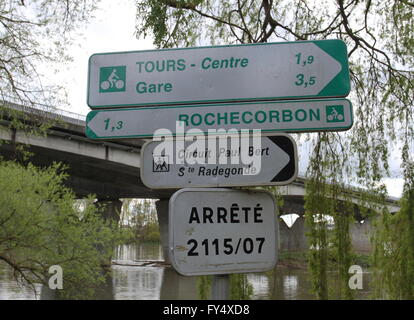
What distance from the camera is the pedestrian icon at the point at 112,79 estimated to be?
223cm

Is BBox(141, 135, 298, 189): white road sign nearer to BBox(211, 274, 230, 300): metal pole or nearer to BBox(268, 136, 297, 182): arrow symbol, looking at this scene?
BBox(268, 136, 297, 182): arrow symbol

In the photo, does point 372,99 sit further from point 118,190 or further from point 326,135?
point 118,190

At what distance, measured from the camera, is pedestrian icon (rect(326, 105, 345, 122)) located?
2072 mm

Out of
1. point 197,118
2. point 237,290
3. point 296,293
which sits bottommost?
point 296,293

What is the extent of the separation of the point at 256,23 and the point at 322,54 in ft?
10.9

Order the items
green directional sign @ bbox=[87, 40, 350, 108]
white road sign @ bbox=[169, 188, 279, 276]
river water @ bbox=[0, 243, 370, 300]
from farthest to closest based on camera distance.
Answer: river water @ bbox=[0, 243, 370, 300] < green directional sign @ bbox=[87, 40, 350, 108] < white road sign @ bbox=[169, 188, 279, 276]

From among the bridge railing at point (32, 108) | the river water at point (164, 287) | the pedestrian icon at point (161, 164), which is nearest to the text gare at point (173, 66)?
the pedestrian icon at point (161, 164)

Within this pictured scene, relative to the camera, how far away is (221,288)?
1907 millimetres

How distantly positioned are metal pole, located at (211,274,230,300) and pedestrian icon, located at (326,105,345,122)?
0.91m

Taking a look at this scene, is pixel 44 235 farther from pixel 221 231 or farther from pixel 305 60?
pixel 305 60

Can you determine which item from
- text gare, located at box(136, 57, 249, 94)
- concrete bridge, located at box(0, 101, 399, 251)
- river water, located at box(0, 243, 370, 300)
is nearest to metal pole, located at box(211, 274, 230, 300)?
text gare, located at box(136, 57, 249, 94)

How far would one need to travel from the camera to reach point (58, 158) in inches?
813

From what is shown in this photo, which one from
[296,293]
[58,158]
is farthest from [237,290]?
[58,158]

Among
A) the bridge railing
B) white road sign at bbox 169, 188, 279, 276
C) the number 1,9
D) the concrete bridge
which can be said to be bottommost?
white road sign at bbox 169, 188, 279, 276
